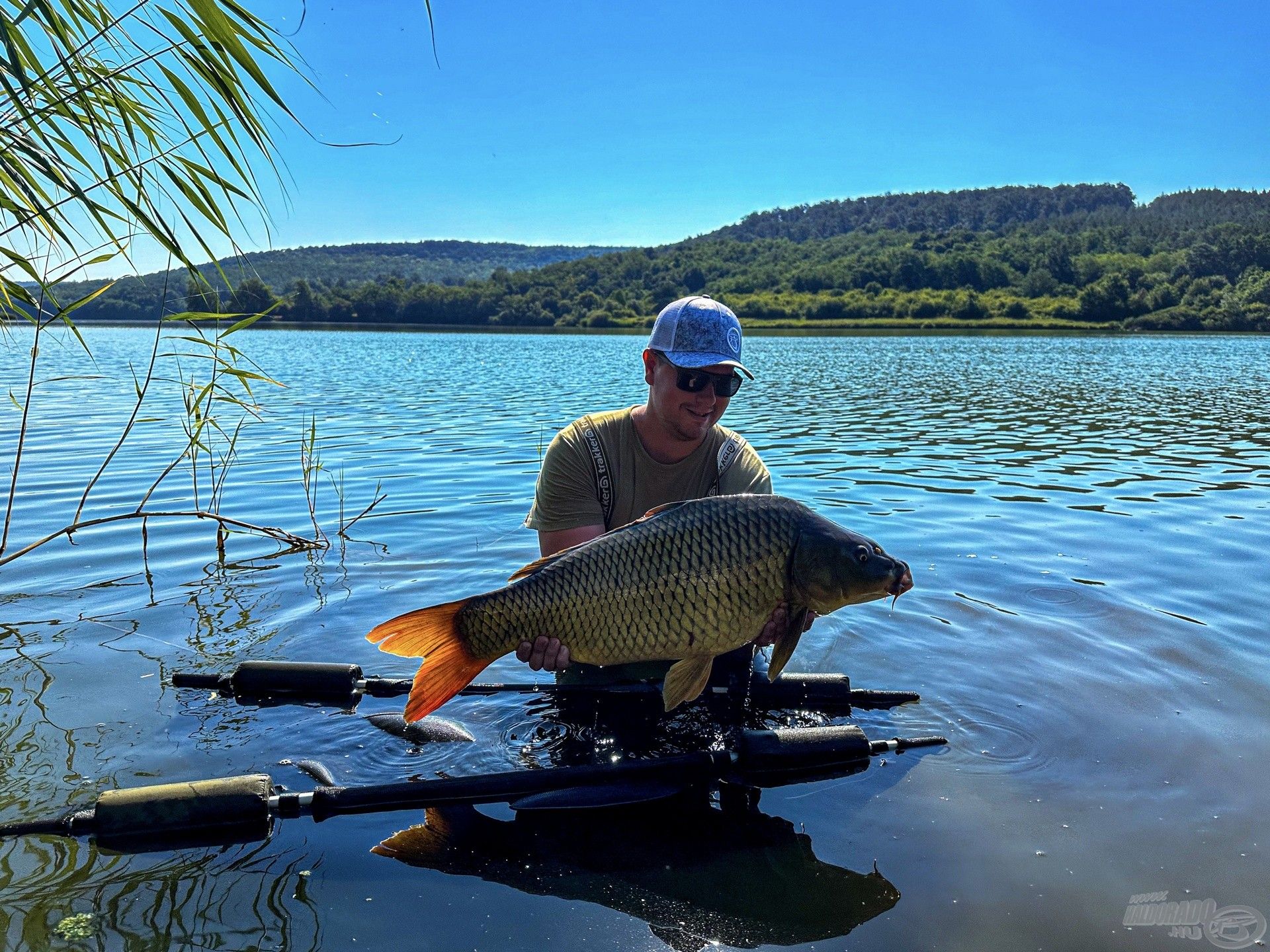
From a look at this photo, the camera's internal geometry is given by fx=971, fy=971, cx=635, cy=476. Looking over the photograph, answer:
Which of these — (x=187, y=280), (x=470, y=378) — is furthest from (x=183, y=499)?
(x=470, y=378)

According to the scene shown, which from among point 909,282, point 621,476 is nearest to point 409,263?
point 909,282

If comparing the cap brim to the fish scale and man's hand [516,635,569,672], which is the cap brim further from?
man's hand [516,635,569,672]

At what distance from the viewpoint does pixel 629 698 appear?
3.83 m

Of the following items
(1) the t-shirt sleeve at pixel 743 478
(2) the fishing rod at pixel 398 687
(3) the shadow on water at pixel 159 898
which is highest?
(1) the t-shirt sleeve at pixel 743 478

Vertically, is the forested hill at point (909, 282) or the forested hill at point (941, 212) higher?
the forested hill at point (941, 212)

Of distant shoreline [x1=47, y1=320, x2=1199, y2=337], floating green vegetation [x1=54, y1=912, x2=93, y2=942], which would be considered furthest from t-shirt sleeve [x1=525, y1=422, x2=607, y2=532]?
distant shoreline [x1=47, y1=320, x2=1199, y2=337]

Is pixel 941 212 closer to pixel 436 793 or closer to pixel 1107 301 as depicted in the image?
pixel 1107 301

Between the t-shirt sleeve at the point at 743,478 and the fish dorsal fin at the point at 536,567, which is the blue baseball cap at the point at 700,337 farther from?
the fish dorsal fin at the point at 536,567

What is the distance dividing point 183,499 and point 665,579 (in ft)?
21.8

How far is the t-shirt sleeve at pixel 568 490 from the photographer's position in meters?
3.71

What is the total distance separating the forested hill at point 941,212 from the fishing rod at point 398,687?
135073 millimetres

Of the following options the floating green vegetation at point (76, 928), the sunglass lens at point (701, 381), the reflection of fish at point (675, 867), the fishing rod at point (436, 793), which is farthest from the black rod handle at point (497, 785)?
the sunglass lens at point (701, 381)

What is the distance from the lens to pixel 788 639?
3.06 meters

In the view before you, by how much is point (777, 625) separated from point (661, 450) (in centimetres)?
97
